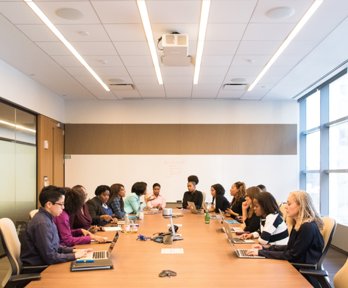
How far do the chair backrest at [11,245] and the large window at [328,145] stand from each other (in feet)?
18.4

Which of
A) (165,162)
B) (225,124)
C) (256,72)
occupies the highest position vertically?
(256,72)

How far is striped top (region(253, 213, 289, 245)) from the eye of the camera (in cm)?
368

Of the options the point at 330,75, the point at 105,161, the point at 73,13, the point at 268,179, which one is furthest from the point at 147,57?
the point at 268,179

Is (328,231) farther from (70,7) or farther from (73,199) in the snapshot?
(70,7)

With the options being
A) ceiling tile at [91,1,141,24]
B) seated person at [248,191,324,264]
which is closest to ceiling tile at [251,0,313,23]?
ceiling tile at [91,1,141,24]

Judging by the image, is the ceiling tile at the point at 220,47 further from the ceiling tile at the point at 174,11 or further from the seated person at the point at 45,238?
the seated person at the point at 45,238

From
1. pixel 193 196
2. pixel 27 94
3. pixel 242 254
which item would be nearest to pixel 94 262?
pixel 242 254

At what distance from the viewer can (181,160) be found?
9.12m

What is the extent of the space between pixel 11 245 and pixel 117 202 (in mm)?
3045

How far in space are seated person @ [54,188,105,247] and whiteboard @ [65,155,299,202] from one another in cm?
488

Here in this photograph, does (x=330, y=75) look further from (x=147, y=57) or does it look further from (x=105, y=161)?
(x=105, y=161)

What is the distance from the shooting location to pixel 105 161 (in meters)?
9.12

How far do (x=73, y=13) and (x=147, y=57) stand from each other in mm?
1757

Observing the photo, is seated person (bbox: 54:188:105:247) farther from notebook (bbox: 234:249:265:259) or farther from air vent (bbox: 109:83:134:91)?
air vent (bbox: 109:83:134:91)
